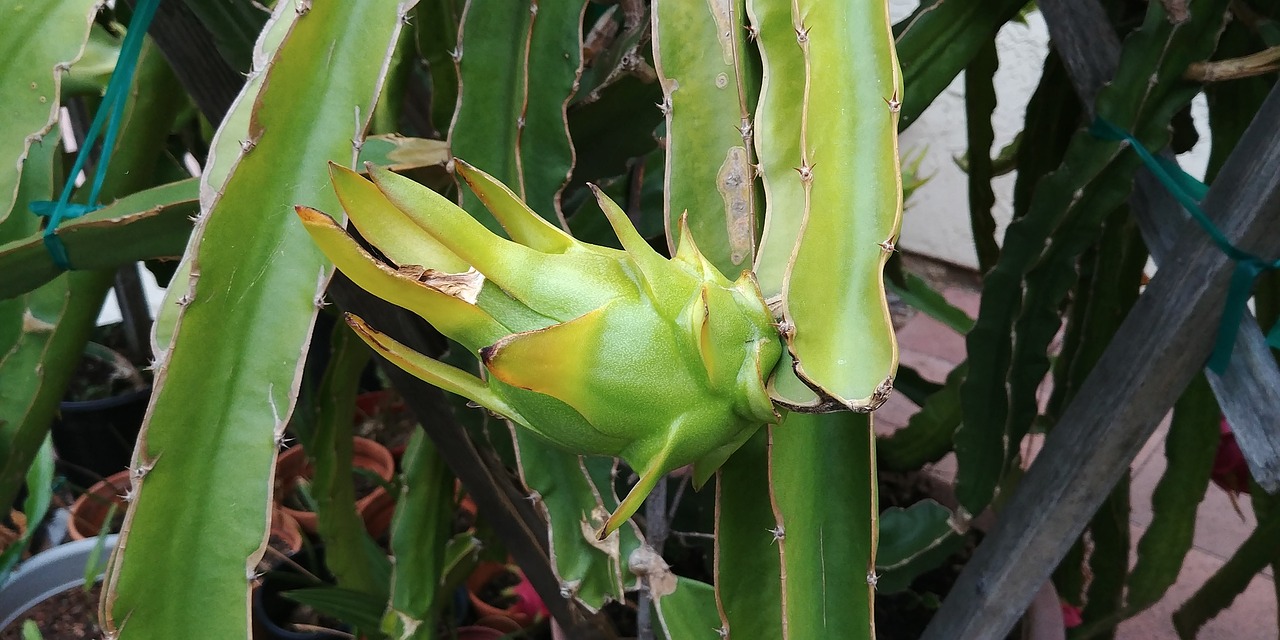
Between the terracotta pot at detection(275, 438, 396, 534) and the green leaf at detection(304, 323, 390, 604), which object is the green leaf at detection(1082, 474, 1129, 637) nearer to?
the green leaf at detection(304, 323, 390, 604)

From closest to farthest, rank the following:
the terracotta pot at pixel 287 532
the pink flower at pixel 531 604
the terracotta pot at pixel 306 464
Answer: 1. the pink flower at pixel 531 604
2. the terracotta pot at pixel 287 532
3. the terracotta pot at pixel 306 464

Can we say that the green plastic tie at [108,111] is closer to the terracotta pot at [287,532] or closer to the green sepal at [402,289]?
the green sepal at [402,289]

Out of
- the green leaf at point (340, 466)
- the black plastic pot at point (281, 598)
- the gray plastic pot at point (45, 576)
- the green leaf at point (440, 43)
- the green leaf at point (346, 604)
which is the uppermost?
the green leaf at point (440, 43)

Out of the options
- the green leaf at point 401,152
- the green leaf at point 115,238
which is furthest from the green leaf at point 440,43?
the green leaf at point 115,238

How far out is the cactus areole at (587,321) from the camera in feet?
0.85

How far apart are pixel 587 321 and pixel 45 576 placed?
110 cm

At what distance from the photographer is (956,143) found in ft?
6.84

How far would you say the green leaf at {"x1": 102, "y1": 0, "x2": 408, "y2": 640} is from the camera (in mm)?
322

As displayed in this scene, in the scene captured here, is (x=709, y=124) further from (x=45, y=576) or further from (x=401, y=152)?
(x=45, y=576)

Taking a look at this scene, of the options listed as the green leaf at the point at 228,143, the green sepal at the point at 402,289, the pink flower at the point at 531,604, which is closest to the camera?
the green sepal at the point at 402,289

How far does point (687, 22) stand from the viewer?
398mm

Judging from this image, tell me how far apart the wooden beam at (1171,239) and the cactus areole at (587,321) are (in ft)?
1.13

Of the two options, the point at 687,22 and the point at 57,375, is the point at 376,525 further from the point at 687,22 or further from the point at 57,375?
the point at 687,22

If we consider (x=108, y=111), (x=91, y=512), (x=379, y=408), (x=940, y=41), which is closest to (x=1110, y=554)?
(x=940, y=41)
